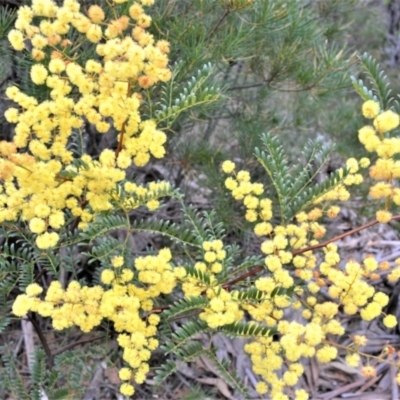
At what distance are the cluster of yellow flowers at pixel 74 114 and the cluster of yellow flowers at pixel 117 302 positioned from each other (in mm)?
107

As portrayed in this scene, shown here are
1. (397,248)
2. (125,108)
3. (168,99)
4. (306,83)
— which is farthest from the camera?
(397,248)

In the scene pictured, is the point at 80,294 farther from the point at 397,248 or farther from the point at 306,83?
the point at 397,248

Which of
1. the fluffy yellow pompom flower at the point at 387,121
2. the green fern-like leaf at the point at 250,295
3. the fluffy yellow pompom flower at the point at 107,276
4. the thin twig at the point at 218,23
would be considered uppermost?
the thin twig at the point at 218,23

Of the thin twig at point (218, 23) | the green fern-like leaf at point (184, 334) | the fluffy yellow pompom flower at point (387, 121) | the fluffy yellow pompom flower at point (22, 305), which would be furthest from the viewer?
the thin twig at point (218, 23)

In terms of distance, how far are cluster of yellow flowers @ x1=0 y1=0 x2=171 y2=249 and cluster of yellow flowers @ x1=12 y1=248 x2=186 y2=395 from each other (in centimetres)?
11

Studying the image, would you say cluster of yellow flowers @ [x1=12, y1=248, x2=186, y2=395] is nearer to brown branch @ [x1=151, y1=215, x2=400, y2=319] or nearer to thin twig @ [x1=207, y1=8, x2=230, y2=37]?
brown branch @ [x1=151, y1=215, x2=400, y2=319]

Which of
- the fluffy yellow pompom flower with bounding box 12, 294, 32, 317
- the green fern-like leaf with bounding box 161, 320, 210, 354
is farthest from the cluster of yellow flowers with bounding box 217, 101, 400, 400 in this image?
the fluffy yellow pompom flower with bounding box 12, 294, 32, 317

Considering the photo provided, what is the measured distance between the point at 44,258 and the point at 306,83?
95 cm

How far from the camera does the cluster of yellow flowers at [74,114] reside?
0.98 m

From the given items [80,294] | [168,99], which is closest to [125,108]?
[168,99]

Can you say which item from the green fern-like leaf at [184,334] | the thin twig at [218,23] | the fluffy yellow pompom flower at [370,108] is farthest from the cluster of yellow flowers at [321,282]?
the thin twig at [218,23]

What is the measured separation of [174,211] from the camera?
200 cm

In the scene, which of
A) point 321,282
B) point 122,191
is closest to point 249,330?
point 321,282

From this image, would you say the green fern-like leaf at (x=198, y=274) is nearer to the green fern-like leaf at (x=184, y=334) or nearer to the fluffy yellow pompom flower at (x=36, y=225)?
the green fern-like leaf at (x=184, y=334)
